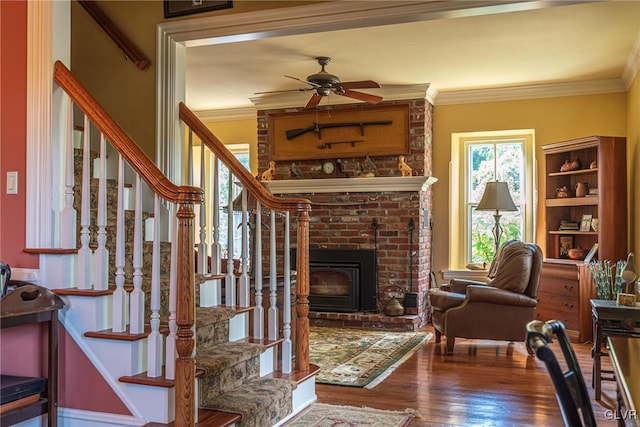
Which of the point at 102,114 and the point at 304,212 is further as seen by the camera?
the point at 304,212

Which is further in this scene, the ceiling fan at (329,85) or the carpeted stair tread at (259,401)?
the ceiling fan at (329,85)

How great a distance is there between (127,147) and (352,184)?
4242 mm

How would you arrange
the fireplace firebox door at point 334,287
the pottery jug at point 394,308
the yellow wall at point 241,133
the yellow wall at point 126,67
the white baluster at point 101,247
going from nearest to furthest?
the white baluster at point 101,247 → the yellow wall at point 126,67 → the pottery jug at point 394,308 → the fireplace firebox door at point 334,287 → the yellow wall at point 241,133

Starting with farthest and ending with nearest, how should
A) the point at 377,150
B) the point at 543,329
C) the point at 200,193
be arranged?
1. the point at 377,150
2. the point at 200,193
3. the point at 543,329

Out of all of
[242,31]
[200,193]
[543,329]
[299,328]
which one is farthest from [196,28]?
[543,329]

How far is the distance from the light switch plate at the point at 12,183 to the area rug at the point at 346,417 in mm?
1882

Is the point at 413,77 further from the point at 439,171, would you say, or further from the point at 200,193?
the point at 200,193

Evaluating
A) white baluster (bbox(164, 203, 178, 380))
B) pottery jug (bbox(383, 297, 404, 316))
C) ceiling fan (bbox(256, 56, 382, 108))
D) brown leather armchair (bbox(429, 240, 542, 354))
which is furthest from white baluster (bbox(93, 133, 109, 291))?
pottery jug (bbox(383, 297, 404, 316))

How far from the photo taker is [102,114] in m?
2.77

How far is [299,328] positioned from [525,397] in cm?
159

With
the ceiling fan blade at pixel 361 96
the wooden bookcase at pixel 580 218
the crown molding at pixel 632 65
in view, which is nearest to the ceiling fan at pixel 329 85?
the ceiling fan blade at pixel 361 96

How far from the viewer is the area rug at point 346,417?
3252 millimetres

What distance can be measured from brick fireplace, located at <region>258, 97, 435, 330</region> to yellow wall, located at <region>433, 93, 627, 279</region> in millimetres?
187

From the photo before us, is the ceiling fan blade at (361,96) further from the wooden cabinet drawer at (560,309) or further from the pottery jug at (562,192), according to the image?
the wooden cabinet drawer at (560,309)
